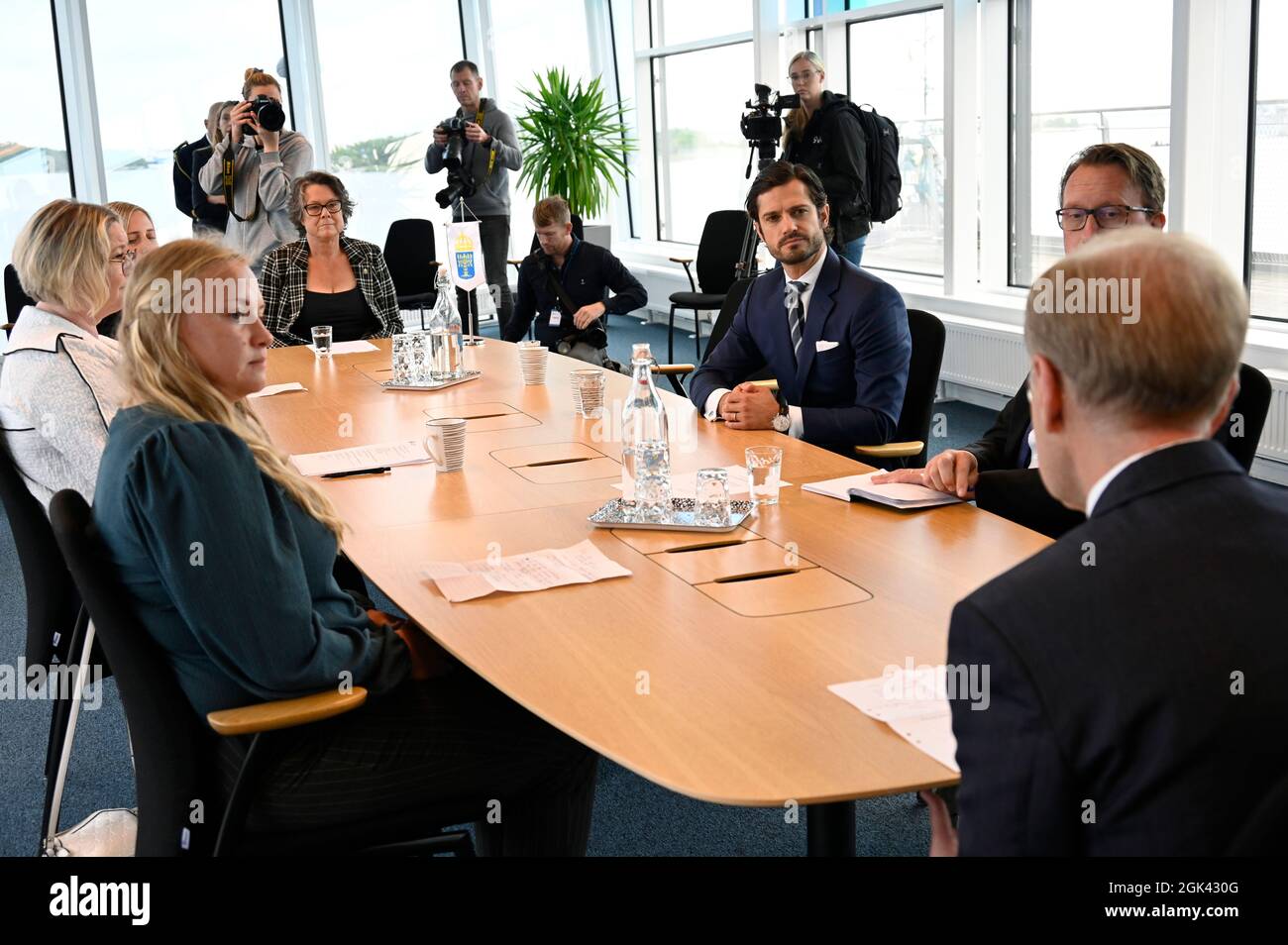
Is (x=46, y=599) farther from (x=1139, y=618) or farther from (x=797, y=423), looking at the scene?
(x=1139, y=618)

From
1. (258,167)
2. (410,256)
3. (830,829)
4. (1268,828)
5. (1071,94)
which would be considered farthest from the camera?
(410,256)

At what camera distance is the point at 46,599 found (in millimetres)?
2902

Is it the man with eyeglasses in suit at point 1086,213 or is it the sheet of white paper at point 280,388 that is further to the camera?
the sheet of white paper at point 280,388

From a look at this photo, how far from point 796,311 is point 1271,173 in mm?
2836

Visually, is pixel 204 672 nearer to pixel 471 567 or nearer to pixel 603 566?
pixel 471 567

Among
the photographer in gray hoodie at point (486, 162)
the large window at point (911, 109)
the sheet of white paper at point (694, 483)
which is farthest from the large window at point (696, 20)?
the sheet of white paper at point (694, 483)

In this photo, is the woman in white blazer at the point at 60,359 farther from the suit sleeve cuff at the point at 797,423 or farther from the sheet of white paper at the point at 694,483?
the suit sleeve cuff at the point at 797,423

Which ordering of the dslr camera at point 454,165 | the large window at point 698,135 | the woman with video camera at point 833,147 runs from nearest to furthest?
the woman with video camera at point 833,147
the dslr camera at point 454,165
the large window at point 698,135

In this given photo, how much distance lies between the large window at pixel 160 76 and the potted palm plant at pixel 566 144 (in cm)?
213

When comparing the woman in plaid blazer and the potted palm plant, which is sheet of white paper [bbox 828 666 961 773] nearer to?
the woman in plaid blazer

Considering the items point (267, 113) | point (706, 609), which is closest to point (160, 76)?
point (267, 113)

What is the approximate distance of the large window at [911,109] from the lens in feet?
25.3

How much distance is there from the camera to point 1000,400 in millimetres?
7055
